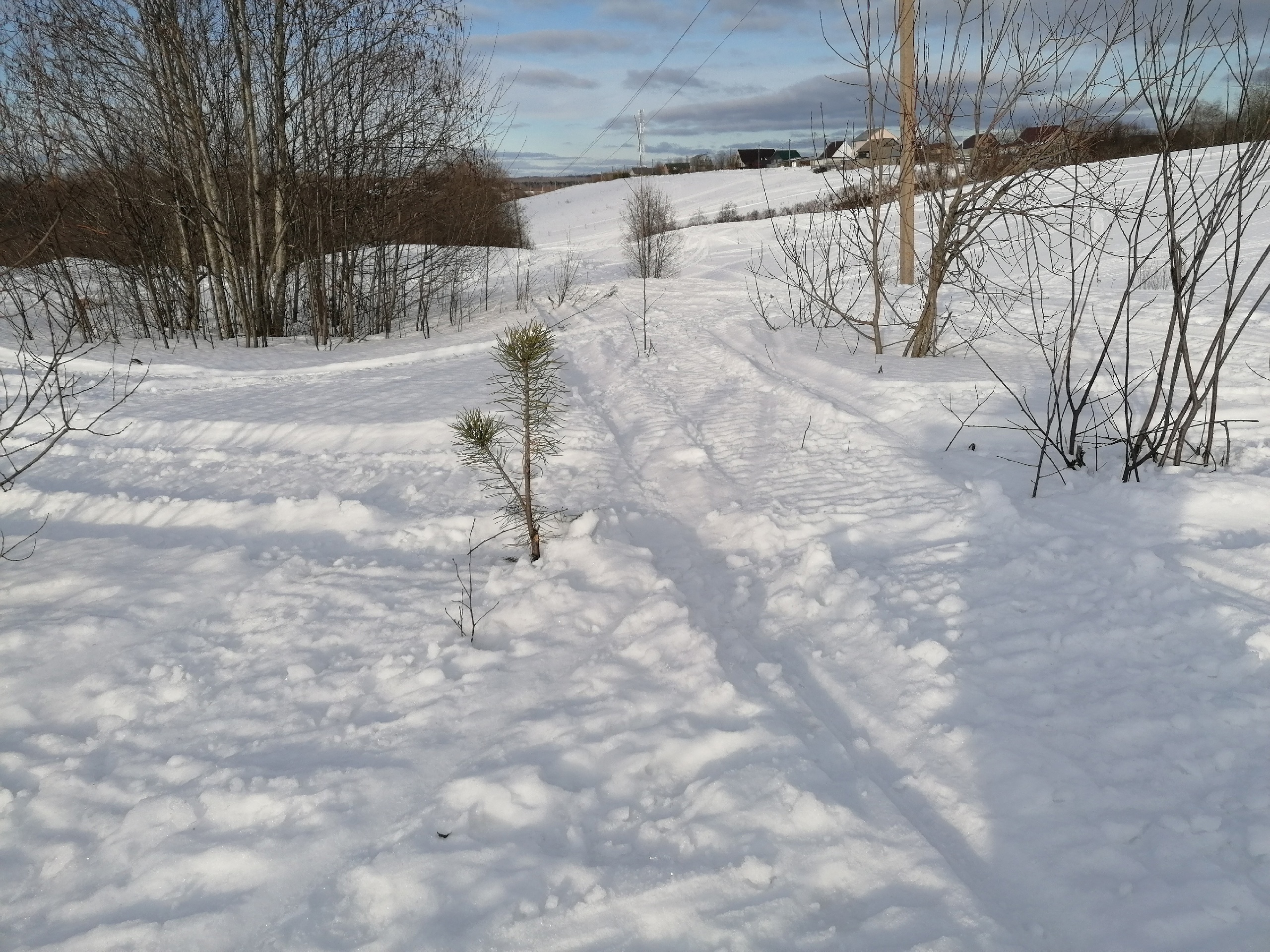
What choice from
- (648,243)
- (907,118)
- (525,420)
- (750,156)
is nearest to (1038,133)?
(907,118)

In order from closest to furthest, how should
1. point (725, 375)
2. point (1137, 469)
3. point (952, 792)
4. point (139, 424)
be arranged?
point (952, 792), point (1137, 469), point (139, 424), point (725, 375)

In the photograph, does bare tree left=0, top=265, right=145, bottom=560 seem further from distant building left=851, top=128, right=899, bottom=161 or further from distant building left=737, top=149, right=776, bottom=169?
distant building left=737, top=149, right=776, bottom=169

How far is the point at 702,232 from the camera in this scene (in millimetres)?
22703

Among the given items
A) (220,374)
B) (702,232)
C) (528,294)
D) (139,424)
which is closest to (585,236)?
(702,232)

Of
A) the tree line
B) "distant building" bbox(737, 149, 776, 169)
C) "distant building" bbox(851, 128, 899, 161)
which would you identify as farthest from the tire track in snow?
"distant building" bbox(737, 149, 776, 169)

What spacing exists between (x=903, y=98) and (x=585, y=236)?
78.1ft

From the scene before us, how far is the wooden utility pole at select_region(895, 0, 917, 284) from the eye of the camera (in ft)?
20.3

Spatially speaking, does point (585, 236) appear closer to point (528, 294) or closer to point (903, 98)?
point (528, 294)

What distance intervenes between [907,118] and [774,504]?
4.22m

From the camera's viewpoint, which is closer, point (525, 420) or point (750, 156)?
point (525, 420)

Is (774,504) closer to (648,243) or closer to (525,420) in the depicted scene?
(525,420)

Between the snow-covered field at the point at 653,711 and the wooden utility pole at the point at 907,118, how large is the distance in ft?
10.6

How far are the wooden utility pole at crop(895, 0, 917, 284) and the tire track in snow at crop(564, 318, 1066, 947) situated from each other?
6.65 feet

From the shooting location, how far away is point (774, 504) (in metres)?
3.78
